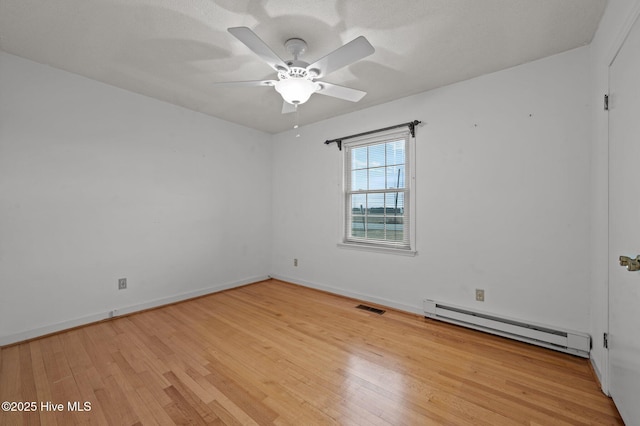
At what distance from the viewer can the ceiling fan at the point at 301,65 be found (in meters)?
1.63

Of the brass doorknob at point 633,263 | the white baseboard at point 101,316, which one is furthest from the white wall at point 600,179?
the white baseboard at point 101,316

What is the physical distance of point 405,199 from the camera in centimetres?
327

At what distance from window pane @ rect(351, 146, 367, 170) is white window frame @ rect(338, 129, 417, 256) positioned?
6cm

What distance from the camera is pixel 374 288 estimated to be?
3.46 metres

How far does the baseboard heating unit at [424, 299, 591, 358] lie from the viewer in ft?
7.12

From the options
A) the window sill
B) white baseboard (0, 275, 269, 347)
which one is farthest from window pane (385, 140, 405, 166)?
white baseboard (0, 275, 269, 347)

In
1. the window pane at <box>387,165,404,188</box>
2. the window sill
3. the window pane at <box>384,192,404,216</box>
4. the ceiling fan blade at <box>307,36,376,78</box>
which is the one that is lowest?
the window sill

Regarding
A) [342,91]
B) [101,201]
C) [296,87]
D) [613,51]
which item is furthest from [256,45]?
[101,201]

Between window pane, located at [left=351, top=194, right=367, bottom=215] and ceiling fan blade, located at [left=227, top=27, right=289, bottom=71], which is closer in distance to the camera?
ceiling fan blade, located at [left=227, top=27, right=289, bottom=71]

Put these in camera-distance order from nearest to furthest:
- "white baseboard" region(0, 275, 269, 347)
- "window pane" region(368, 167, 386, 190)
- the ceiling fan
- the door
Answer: the door → the ceiling fan → "white baseboard" region(0, 275, 269, 347) → "window pane" region(368, 167, 386, 190)

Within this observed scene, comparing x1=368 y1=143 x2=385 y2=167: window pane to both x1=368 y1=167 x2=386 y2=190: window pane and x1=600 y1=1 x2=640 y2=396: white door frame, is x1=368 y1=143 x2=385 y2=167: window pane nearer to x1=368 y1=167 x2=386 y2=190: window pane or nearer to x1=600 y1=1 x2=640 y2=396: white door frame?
x1=368 y1=167 x2=386 y2=190: window pane

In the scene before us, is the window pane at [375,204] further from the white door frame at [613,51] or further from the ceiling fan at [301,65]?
the white door frame at [613,51]

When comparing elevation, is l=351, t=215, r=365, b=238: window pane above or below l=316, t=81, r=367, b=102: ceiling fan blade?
below

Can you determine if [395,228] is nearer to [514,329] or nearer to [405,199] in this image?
[405,199]
